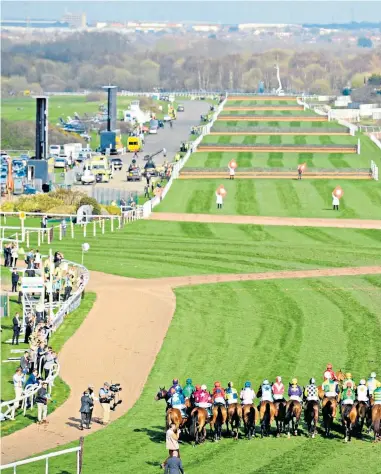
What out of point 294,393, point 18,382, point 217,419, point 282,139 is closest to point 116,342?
point 18,382

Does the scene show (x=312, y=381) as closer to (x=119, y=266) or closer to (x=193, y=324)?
(x=193, y=324)

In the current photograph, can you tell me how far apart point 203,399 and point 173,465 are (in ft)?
17.3

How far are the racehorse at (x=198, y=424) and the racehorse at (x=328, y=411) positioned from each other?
10.3ft

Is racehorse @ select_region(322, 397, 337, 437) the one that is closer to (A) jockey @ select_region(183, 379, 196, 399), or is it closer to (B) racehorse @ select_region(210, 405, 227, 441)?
(B) racehorse @ select_region(210, 405, 227, 441)

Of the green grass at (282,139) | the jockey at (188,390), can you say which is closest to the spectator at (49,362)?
the jockey at (188,390)

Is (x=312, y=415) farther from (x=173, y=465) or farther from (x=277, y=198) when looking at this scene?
(x=277, y=198)

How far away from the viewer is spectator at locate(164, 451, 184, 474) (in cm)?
3269

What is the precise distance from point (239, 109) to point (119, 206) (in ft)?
287

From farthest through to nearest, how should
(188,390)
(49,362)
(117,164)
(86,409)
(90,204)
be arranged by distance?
(117,164), (90,204), (49,362), (86,409), (188,390)

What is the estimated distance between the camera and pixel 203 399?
3788 centimetres

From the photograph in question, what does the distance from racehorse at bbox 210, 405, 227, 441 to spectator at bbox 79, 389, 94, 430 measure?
A: 3.30 metres

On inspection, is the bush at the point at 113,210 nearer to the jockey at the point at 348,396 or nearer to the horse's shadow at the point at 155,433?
the horse's shadow at the point at 155,433

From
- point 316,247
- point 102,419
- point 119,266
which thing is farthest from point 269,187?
point 102,419

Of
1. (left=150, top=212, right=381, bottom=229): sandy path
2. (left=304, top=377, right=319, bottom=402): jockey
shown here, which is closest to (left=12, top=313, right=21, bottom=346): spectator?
(left=304, top=377, right=319, bottom=402): jockey
